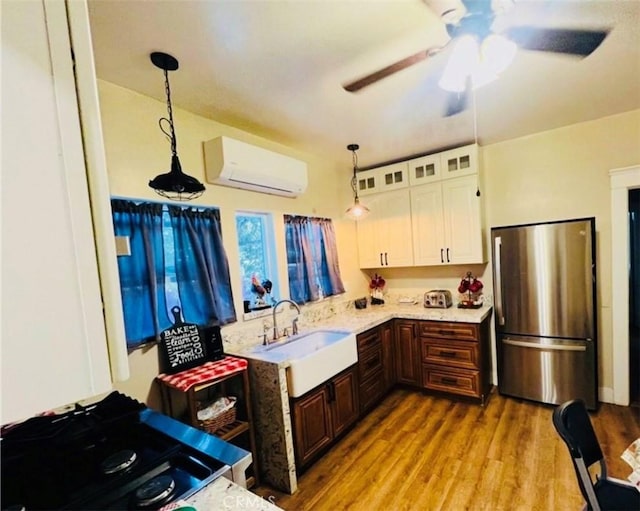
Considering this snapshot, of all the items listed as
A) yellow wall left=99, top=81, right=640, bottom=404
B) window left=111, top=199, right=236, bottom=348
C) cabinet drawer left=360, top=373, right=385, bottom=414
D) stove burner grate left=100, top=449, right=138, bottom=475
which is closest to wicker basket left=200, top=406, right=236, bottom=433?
yellow wall left=99, top=81, right=640, bottom=404

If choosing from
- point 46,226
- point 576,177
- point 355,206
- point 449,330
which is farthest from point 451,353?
point 46,226

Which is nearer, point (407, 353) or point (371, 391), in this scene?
point (371, 391)

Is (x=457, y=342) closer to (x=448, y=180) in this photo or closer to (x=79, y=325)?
(x=448, y=180)

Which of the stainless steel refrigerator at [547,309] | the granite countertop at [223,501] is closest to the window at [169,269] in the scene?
the granite countertop at [223,501]

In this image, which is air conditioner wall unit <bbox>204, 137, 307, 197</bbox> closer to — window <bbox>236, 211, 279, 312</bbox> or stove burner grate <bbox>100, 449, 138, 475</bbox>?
window <bbox>236, 211, 279, 312</bbox>

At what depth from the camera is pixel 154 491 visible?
86 centimetres

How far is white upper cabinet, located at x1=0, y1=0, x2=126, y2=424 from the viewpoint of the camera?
0.35m

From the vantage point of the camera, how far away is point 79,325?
41 cm

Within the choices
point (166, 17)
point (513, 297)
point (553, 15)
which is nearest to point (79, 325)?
point (166, 17)

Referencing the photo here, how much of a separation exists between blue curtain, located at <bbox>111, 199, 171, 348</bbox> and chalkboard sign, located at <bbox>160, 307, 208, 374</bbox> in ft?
0.22

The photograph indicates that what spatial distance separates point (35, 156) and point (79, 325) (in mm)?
210

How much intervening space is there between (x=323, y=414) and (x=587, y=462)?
5.03ft

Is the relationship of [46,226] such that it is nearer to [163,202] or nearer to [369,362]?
[163,202]

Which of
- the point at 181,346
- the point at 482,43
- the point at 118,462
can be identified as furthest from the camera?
the point at 181,346
